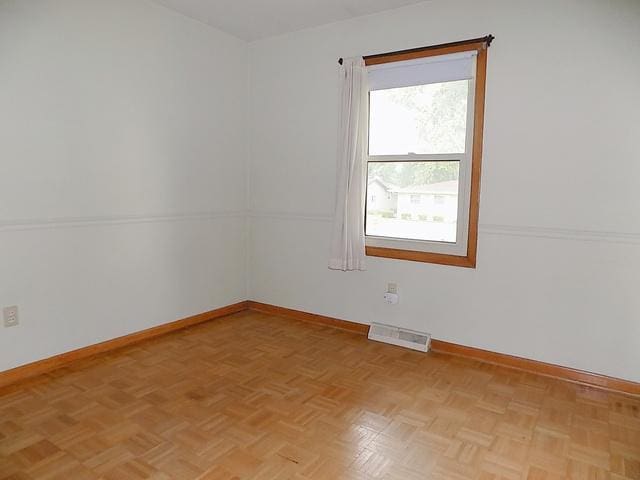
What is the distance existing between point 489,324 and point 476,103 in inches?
61.3

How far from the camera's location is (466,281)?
124 inches

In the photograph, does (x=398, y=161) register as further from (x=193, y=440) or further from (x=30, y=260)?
(x=30, y=260)

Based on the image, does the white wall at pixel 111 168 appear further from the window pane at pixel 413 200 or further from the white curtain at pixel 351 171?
the window pane at pixel 413 200

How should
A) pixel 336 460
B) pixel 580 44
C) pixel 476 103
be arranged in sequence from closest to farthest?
pixel 336 460 → pixel 580 44 → pixel 476 103

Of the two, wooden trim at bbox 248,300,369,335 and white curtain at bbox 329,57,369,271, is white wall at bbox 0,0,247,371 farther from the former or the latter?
white curtain at bbox 329,57,369,271

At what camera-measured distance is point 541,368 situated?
9.56ft

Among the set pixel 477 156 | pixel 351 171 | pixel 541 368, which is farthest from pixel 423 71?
pixel 541 368

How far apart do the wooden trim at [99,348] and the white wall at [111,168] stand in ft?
0.16

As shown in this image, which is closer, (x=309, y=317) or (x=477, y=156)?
(x=477, y=156)

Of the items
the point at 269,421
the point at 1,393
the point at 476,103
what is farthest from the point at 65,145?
the point at 476,103

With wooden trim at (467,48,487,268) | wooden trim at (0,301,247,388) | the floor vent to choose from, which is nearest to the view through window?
wooden trim at (467,48,487,268)

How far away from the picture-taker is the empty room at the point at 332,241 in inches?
85.0

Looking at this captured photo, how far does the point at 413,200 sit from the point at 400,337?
1072 millimetres

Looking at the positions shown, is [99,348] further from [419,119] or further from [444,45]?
[444,45]
